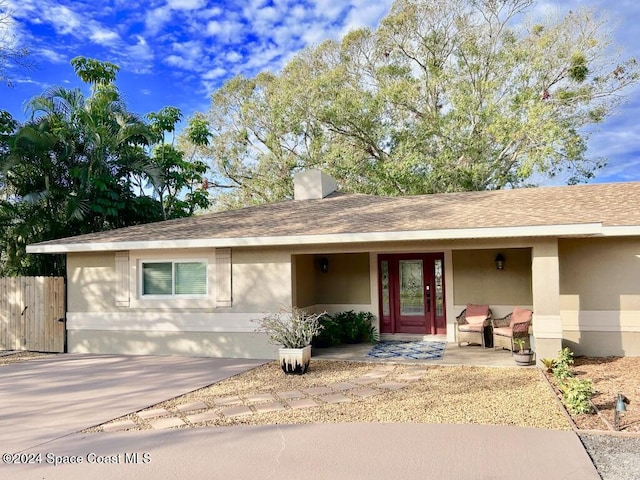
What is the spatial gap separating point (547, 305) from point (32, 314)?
1072 centimetres

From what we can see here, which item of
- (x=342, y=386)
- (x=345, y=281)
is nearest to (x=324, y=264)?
(x=345, y=281)

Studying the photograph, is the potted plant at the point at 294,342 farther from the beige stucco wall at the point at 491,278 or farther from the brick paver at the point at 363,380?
the beige stucco wall at the point at 491,278

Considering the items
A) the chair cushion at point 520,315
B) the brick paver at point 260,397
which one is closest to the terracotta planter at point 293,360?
the brick paver at point 260,397

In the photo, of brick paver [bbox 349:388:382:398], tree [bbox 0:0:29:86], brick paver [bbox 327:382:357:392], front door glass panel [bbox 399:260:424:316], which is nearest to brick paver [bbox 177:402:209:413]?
brick paver [bbox 327:382:357:392]

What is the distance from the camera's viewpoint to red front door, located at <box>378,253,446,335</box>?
11.3 metres

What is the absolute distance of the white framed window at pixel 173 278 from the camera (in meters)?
9.91

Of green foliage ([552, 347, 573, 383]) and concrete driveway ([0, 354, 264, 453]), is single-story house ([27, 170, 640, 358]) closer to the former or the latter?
green foliage ([552, 347, 573, 383])

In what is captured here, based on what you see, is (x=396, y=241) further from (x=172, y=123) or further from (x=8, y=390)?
(x=172, y=123)

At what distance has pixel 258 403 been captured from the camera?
6.11m

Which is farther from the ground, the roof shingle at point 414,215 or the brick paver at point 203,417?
the roof shingle at point 414,215

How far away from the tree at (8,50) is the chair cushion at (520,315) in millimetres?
13499

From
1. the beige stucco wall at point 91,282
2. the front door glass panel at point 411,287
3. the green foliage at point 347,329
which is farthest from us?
the front door glass panel at point 411,287

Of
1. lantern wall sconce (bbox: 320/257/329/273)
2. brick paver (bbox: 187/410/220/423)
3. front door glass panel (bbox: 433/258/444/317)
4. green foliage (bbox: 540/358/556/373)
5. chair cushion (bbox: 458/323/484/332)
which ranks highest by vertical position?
lantern wall sconce (bbox: 320/257/329/273)

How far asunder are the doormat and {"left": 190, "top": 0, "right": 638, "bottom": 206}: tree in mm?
9237
